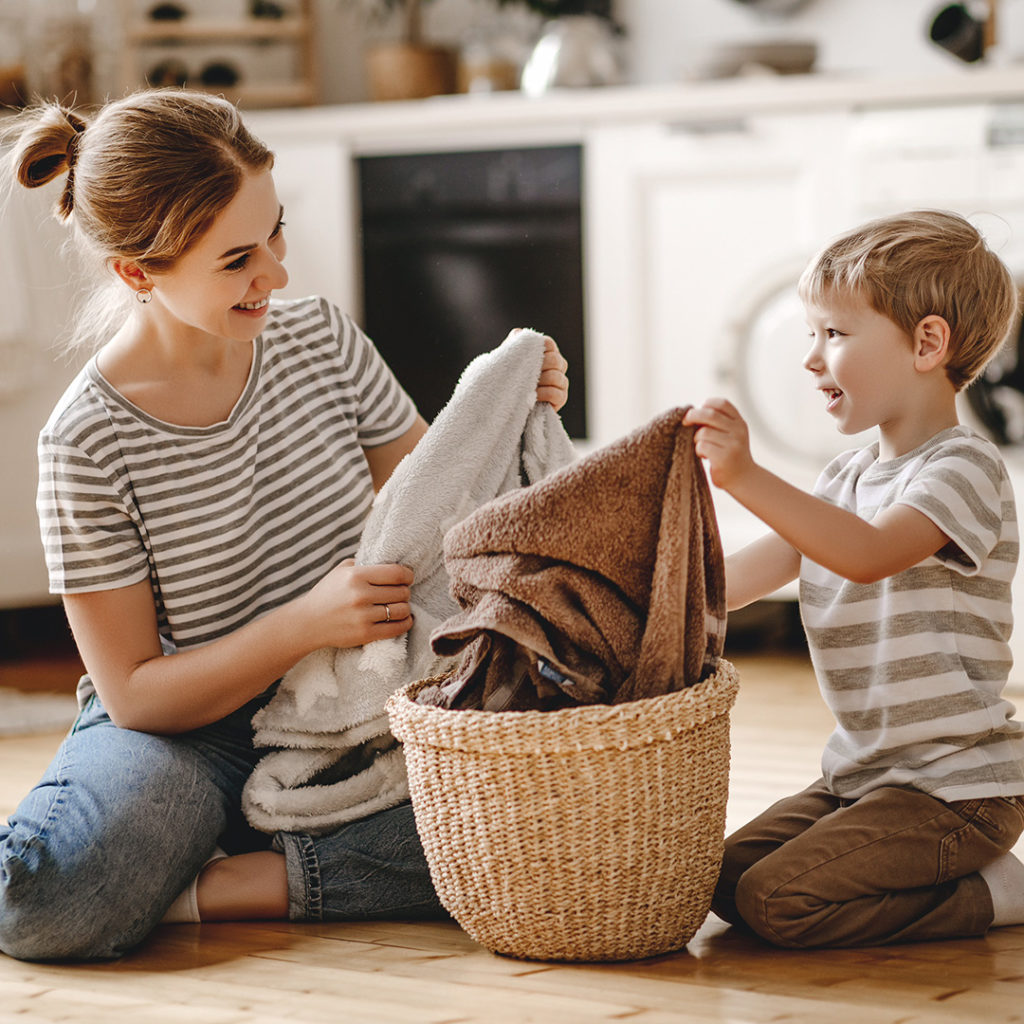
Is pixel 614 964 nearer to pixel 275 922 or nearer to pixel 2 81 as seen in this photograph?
pixel 275 922

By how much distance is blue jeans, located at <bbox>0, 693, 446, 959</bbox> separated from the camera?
1282 millimetres

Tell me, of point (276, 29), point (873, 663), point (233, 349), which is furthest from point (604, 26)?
point (873, 663)

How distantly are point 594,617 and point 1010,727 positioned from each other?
16.4 inches

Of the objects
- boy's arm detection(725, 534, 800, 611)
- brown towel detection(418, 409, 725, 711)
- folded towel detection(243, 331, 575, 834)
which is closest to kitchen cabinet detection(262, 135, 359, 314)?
→ folded towel detection(243, 331, 575, 834)

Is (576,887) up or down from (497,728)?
down

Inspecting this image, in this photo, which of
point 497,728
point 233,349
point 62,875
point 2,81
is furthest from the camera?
point 2,81

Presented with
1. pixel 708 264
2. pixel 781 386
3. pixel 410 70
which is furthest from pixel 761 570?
pixel 410 70

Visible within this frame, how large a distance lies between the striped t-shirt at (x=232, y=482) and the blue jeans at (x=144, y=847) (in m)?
0.13

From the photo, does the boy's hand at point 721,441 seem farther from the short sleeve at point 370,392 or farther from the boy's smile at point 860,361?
the short sleeve at point 370,392

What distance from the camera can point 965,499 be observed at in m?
1.25

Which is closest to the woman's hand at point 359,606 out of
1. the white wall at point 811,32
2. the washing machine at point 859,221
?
the washing machine at point 859,221

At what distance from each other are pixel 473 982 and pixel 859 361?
0.63m

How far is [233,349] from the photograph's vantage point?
153 cm

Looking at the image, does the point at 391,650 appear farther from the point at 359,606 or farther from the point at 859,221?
the point at 859,221
